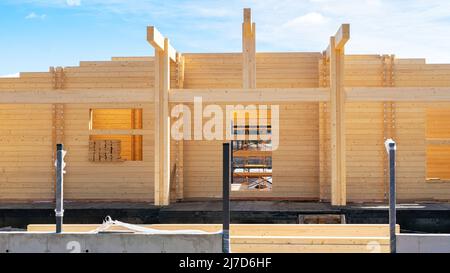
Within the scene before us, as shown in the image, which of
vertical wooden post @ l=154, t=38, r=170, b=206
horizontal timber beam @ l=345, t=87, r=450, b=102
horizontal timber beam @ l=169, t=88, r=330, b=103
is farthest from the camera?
vertical wooden post @ l=154, t=38, r=170, b=206

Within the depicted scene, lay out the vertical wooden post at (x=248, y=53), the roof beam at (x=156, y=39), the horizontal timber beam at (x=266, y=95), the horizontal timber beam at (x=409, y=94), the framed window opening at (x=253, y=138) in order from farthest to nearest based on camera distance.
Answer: the framed window opening at (x=253, y=138)
the vertical wooden post at (x=248, y=53)
the horizontal timber beam at (x=266, y=95)
the horizontal timber beam at (x=409, y=94)
the roof beam at (x=156, y=39)

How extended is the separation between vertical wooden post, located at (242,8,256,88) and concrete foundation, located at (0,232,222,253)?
6.02m

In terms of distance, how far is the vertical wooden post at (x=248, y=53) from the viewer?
12242 millimetres

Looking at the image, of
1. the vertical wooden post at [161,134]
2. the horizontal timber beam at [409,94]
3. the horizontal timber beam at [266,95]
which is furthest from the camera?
the vertical wooden post at [161,134]

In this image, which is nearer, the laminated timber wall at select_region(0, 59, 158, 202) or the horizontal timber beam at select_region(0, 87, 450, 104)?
the horizontal timber beam at select_region(0, 87, 450, 104)

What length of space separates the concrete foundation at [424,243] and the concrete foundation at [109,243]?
3.19 m

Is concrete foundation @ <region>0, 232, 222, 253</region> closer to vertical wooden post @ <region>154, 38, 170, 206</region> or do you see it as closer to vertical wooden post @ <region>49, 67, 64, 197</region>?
vertical wooden post @ <region>154, 38, 170, 206</region>

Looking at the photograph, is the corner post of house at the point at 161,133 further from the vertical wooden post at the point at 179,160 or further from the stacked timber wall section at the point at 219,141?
the vertical wooden post at the point at 179,160

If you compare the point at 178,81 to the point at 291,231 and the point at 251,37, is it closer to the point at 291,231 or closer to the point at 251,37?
the point at 251,37

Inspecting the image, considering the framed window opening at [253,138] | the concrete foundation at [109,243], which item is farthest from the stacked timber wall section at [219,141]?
the concrete foundation at [109,243]

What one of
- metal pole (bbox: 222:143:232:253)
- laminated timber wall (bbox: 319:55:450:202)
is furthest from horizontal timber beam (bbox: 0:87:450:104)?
metal pole (bbox: 222:143:232:253)

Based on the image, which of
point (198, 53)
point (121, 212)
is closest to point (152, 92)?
point (198, 53)

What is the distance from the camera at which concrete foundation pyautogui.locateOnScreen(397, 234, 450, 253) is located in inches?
283
